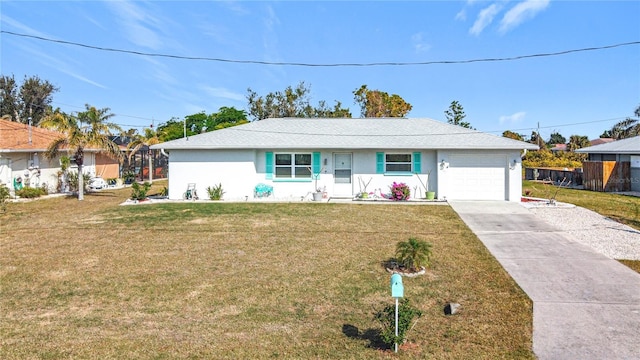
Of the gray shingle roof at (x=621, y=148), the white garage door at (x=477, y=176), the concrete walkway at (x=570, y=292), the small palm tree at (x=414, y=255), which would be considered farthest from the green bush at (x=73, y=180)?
the gray shingle roof at (x=621, y=148)

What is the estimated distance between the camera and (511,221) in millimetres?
12383

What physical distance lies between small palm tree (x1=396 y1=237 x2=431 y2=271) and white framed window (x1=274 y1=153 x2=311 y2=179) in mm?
11119

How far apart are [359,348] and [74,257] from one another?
710cm

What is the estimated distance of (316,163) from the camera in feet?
59.8

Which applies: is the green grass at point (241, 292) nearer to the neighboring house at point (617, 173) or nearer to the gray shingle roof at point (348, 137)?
the gray shingle roof at point (348, 137)

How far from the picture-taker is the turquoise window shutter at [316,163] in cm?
1820

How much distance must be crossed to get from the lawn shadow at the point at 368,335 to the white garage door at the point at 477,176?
13396mm

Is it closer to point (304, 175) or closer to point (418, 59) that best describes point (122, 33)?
point (304, 175)

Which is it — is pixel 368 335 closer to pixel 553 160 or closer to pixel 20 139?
pixel 20 139

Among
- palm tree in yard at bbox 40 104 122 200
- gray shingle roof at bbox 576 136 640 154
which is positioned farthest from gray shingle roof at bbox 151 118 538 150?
gray shingle roof at bbox 576 136 640 154

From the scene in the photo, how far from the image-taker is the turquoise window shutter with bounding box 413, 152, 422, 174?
17828 mm

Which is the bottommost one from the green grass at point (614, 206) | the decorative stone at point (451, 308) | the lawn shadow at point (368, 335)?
the lawn shadow at point (368, 335)

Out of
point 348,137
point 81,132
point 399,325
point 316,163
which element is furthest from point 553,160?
point 81,132

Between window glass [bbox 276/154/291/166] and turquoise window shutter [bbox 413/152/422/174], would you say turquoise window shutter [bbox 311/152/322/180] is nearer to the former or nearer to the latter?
window glass [bbox 276/154/291/166]
